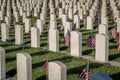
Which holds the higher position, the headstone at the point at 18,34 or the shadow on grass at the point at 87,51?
the headstone at the point at 18,34

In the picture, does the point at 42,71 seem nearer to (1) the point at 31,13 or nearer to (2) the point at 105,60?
(2) the point at 105,60

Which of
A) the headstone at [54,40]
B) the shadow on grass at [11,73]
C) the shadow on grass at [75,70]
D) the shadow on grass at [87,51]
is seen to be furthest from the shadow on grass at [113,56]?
the shadow on grass at [11,73]

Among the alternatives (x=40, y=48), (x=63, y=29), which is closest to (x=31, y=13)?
(x=63, y=29)

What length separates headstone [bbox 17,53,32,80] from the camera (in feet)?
28.2

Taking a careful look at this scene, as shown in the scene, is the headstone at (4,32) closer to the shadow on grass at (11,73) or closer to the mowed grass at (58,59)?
the mowed grass at (58,59)

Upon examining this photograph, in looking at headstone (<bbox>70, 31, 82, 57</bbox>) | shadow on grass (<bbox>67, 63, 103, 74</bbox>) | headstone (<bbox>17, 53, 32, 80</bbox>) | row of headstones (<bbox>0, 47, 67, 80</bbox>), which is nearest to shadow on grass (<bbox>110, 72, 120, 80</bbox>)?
shadow on grass (<bbox>67, 63, 103, 74</bbox>)

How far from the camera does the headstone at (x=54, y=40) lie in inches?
490

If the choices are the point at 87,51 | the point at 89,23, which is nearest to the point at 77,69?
the point at 87,51

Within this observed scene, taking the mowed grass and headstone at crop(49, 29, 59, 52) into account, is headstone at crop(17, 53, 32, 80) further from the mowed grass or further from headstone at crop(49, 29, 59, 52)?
headstone at crop(49, 29, 59, 52)

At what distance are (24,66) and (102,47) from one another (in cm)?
339

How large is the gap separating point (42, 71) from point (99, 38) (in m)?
2.38

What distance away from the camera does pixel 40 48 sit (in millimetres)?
13250

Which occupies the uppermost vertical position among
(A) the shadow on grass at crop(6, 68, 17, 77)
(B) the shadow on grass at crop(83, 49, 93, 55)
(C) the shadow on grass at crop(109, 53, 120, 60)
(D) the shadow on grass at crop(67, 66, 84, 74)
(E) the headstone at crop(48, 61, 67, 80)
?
(E) the headstone at crop(48, 61, 67, 80)

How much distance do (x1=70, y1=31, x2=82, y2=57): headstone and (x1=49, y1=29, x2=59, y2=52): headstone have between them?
739 millimetres
